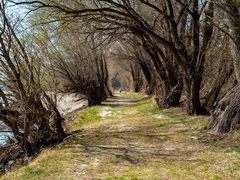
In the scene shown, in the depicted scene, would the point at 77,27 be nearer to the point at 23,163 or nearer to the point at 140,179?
the point at 23,163

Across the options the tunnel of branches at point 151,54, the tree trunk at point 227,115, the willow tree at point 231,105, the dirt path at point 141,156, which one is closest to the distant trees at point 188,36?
the tunnel of branches at point 151,54

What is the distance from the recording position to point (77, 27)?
640 inches

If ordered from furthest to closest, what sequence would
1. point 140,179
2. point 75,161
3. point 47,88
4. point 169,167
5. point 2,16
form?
point 47,88 < point 2,16 < point 75,161 < point 169,167 < point 140,179

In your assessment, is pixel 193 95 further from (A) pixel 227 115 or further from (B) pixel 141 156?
(B) pixel 141 156

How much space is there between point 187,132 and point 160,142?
4.42 ft

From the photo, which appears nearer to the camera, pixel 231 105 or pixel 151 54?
pixel 231 105

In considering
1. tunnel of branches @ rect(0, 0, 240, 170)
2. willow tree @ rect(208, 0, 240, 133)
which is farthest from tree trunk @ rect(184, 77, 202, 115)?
willow tree @ rect(208, 0, 240, 133)

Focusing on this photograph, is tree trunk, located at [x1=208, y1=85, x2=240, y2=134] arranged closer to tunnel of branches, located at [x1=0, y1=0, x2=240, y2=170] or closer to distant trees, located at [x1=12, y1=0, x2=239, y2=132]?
tunnel of branches, located at [x1=0, y1=0, x2=240, y2=170]

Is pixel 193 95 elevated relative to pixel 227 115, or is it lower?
elevated

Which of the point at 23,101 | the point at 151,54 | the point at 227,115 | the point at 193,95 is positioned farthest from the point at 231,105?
Answer: the point at 151,54

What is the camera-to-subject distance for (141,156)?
29.8 ft

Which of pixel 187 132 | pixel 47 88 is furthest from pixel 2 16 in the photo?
pixel 187 132

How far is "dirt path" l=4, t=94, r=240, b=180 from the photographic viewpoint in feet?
24.6

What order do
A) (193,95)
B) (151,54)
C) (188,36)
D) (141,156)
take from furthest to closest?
(151,54) → (188,36) → (193,95) → (141,156)
